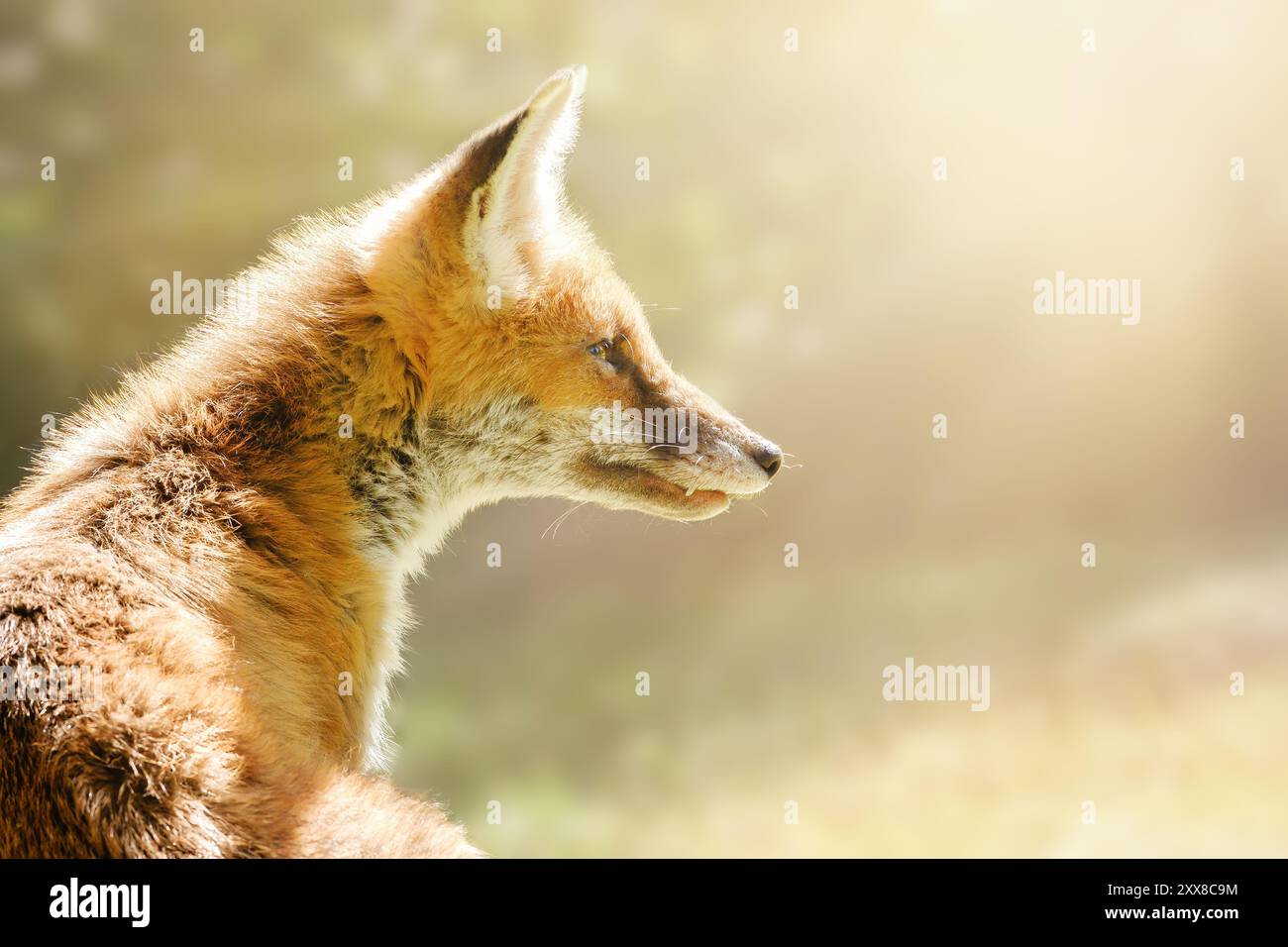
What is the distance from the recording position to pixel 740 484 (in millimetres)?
3506

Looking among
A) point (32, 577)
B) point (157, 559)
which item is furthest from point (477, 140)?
point (32, 577)

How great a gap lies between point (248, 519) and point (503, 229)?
1.10 meters

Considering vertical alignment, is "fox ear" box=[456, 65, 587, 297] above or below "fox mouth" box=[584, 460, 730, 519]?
above

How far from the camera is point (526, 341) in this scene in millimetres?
3119

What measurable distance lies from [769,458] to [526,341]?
95 centimetres

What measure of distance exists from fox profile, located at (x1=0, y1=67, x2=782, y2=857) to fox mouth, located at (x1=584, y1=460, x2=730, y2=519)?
10 mm

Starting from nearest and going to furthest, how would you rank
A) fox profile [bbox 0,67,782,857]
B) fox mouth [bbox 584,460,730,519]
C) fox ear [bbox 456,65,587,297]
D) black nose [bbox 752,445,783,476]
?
fox profile [bbox 0,67,782,857], fox ear [bbox 456,65,587,297], fox mouth [bbox 584,460,730,519], black nose [bbox 752,445,783,476]

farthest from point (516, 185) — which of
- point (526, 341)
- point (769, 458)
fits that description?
point (769, 458)

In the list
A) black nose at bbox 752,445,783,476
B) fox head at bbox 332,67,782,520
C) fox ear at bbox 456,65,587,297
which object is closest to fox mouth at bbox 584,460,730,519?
fox head at bbox 332,67,782,520

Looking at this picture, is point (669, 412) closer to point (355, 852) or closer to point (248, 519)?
point (248, 519)

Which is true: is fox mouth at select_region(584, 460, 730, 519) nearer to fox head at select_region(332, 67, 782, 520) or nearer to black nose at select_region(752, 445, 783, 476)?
fox head at select_region(332, 67, 782, 520)

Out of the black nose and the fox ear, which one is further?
the black nose

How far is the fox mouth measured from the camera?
3377mm

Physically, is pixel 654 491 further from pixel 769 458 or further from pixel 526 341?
pixel 526 341
